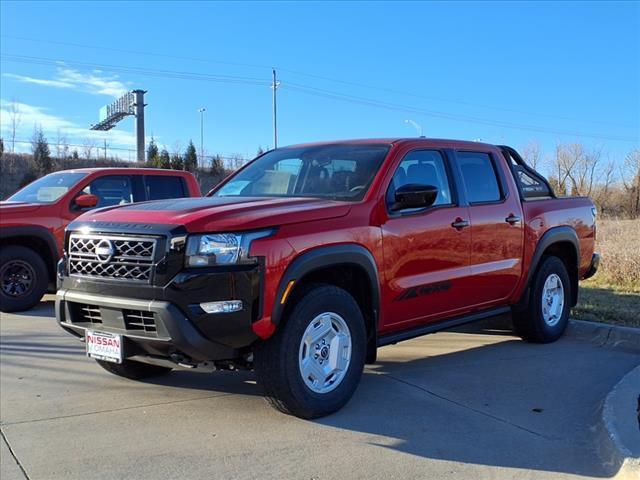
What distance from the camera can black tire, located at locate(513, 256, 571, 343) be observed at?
21.3 ft

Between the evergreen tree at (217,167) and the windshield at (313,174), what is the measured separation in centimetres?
4542

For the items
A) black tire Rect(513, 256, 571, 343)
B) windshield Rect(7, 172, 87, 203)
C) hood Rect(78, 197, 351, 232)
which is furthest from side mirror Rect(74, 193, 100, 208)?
black tire Rect(513, 256, 571, 343)

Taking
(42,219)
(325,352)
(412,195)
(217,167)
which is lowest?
(325,352)

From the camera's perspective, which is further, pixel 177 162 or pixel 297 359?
pixel 177 162

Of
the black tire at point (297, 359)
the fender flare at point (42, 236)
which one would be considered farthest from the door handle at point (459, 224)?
the fender flare at point (42, 236)

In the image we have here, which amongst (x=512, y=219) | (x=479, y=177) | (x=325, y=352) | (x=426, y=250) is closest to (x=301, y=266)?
(x=325, y=352)

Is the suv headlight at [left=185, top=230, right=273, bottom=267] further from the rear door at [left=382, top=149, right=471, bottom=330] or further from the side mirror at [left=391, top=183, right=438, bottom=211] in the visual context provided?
the side mirror at [left=391, top=183, right=438, bottom=211]

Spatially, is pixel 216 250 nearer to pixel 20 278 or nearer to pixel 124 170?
pixel 20 278

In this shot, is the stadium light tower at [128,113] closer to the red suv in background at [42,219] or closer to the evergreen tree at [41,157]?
the evergreen tree at [41,157]

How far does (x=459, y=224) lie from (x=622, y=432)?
2.12 meters

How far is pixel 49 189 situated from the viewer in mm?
9070

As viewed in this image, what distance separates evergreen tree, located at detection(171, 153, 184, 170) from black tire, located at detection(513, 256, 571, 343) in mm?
41030

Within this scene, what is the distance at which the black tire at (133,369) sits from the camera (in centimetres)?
521

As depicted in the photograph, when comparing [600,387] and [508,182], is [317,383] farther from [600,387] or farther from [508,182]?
[508,182]
